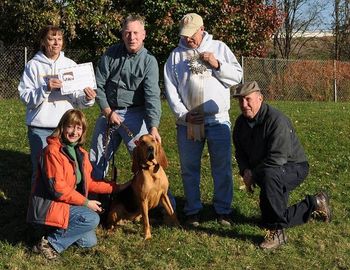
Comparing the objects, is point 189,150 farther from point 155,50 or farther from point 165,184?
point 155,50

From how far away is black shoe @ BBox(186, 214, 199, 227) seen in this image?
5.59m

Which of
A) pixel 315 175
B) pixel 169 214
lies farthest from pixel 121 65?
pixel 315 175

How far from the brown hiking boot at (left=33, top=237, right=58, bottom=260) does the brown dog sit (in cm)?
75

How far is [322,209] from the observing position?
18.4ft

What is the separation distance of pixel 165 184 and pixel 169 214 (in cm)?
37

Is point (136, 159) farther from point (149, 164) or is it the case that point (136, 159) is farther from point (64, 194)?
point (64, 194)

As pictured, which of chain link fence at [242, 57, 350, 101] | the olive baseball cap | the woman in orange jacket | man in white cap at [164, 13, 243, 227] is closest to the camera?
the woman in orange jacket

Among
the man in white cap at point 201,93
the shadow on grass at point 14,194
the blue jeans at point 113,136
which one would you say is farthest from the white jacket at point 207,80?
the shadow on grass at point 14,194

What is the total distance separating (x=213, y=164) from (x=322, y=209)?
123 centimetres

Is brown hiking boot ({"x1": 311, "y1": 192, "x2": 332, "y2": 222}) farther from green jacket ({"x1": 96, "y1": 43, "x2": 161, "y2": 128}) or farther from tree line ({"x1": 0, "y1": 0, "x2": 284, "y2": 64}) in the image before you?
tree line ({"x1": 0, "y1": 0, "x2": 284, "y2": 64})

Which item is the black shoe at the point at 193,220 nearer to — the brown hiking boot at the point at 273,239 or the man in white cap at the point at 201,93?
the man in white cap at the point at 201,93

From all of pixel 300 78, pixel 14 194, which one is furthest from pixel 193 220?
pixel 300 78

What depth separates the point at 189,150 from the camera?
18.1ft

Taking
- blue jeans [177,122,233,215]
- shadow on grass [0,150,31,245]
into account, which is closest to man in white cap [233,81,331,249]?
blue jeans [177,122,233,215]
